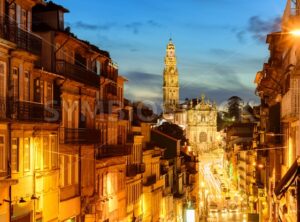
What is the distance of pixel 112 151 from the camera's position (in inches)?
1358

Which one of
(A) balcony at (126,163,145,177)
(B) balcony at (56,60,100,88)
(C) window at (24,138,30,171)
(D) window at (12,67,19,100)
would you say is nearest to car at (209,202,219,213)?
(A) balcony at (126,163,145,177)

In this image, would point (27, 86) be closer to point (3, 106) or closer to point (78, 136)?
point (3, 106)

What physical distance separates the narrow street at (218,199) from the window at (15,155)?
5519cm

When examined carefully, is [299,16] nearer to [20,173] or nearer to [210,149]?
[20,173]

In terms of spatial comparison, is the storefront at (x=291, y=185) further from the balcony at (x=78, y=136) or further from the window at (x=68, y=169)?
the balcony at (x=78, y=136)

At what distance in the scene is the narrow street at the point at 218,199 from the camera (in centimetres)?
8675

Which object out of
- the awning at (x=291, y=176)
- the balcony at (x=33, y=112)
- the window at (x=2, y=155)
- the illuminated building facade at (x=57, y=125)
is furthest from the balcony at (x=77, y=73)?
the awning at (x=291, y=176)

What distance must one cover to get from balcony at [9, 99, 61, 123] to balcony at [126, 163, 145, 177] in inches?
614

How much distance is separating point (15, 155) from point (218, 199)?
92035 mm

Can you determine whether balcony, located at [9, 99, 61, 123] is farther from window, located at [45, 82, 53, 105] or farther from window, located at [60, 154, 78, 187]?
window, located at [60, 154, 78, 187]

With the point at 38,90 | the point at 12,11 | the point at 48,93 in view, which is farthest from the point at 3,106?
the point at 48,93

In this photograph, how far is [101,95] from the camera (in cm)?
3412

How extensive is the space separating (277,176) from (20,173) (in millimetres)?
20153

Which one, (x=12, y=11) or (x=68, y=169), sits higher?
(x=12, y=11)
